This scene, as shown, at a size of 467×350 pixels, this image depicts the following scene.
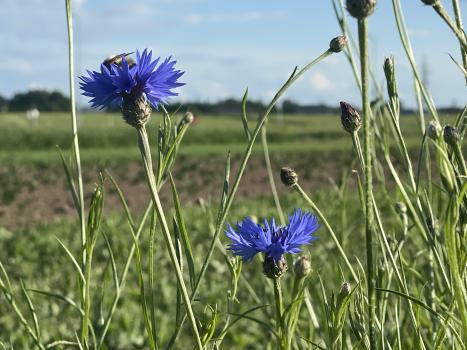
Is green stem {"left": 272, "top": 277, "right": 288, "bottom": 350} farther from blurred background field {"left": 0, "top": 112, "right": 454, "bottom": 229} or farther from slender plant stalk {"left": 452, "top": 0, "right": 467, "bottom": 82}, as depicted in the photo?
blurred background field {"left": 0, "top": 112, "right": 454, "bottom": 229}

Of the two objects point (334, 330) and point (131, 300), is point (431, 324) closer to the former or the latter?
point (334, 330)

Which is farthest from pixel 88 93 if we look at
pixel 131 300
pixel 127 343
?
pixel 131 300

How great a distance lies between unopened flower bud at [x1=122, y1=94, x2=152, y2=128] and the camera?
540mm

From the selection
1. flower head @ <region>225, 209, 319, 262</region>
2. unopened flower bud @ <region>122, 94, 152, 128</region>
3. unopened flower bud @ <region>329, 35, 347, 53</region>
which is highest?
unopened flower bud @ <region>329, 35, 347, 53</region>

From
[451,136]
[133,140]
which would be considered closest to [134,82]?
[451,136]

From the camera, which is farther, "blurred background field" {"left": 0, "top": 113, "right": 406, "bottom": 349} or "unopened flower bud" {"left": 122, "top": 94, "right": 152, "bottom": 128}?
"blurred background field" {"left": 0, "top": 113, "right": 406, "bottom": 349}

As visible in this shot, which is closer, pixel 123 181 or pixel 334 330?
pixel 334 330

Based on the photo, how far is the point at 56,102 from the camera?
25.3 meters

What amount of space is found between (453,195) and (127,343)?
Result: 6.34 feet

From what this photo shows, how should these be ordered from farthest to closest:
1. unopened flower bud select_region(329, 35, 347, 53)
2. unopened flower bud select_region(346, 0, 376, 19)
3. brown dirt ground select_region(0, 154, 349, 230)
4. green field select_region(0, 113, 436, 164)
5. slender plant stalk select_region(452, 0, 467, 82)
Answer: green field select_region(0, 113, 436, 164)
brown dirt ground select_region(0, 154, 349, 230)
slender plant stalk select_region(452, 0, 467, 82)
unopened flower bud select_region(329, 35, 347, 53)
unopened flower bud select_region(346, 0, 376, 19)

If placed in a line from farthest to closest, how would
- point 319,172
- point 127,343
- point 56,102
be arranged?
point 56,102 < point 319,172 < point 127,343

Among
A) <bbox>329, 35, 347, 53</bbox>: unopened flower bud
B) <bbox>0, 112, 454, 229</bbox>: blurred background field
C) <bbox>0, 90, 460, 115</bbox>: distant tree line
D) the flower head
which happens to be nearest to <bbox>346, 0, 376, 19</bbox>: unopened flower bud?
<bbox>329, 35, 347, 53</bbox>: unopened flower bud

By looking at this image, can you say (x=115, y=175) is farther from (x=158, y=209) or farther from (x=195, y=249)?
(x=158, y=209)

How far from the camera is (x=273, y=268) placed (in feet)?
2.00
